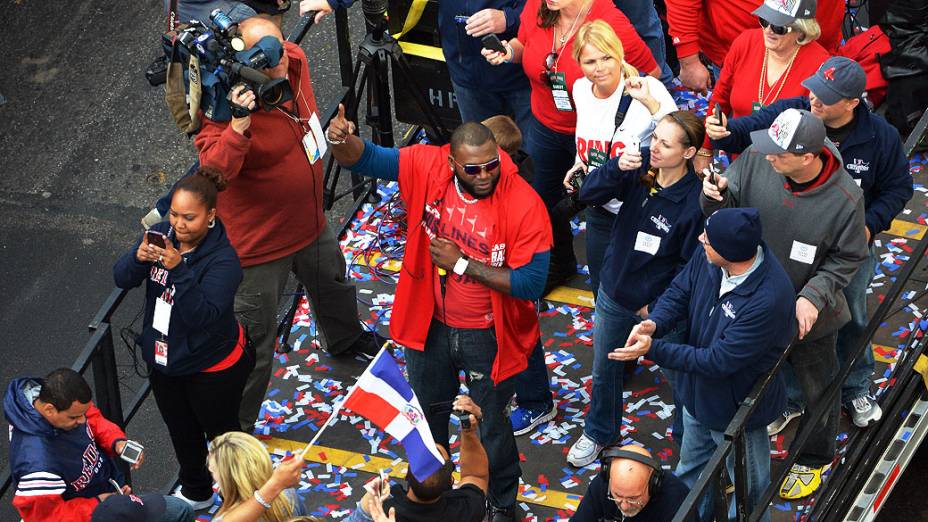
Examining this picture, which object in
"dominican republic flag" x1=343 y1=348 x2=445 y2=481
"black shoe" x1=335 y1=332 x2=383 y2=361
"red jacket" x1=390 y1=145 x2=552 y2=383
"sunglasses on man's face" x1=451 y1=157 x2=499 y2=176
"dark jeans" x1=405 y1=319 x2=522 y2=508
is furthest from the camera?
"black shoe" x1=335 y1=332 x2=383 y2=361

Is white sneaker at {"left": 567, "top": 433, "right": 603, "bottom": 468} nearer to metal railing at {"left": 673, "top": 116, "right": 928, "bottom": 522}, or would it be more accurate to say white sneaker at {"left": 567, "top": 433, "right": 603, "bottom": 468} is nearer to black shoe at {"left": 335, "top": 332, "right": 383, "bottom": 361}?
metal railing at {"left": 673, "top": 116, "right": 928, "bottom": 522}

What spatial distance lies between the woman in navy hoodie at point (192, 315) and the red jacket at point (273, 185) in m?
0.40

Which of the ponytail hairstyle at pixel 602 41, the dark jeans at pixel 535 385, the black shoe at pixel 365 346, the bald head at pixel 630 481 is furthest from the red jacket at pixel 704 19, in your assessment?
the bald head at pixel 630 481

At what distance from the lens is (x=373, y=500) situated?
598cm

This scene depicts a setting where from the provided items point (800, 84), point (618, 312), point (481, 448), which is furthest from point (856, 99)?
point (481, 448)

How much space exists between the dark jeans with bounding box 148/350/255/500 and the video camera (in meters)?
1.39

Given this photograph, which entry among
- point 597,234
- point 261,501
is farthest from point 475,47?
point 261,501

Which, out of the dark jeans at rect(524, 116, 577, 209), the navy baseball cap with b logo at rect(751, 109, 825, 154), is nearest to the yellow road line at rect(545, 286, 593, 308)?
the dark jeans at rect(524, 116, 577, 209)

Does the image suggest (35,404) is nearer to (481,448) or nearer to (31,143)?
(481,448)

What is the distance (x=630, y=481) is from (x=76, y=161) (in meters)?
8.10

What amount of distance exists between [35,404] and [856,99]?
4218 mm

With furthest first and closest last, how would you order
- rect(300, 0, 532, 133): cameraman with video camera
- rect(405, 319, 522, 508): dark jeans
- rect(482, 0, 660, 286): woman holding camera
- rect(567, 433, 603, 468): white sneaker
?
rect(300, 0, 532, 133): cameraman with video camera
rect(482, 0, 660, 286): woman holding camera
rect(567, 433, 603, 468): white sneaker
rect(405, 319, 522, 508): dark jeans

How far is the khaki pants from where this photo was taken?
8.02 m

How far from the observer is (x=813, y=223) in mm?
6633
